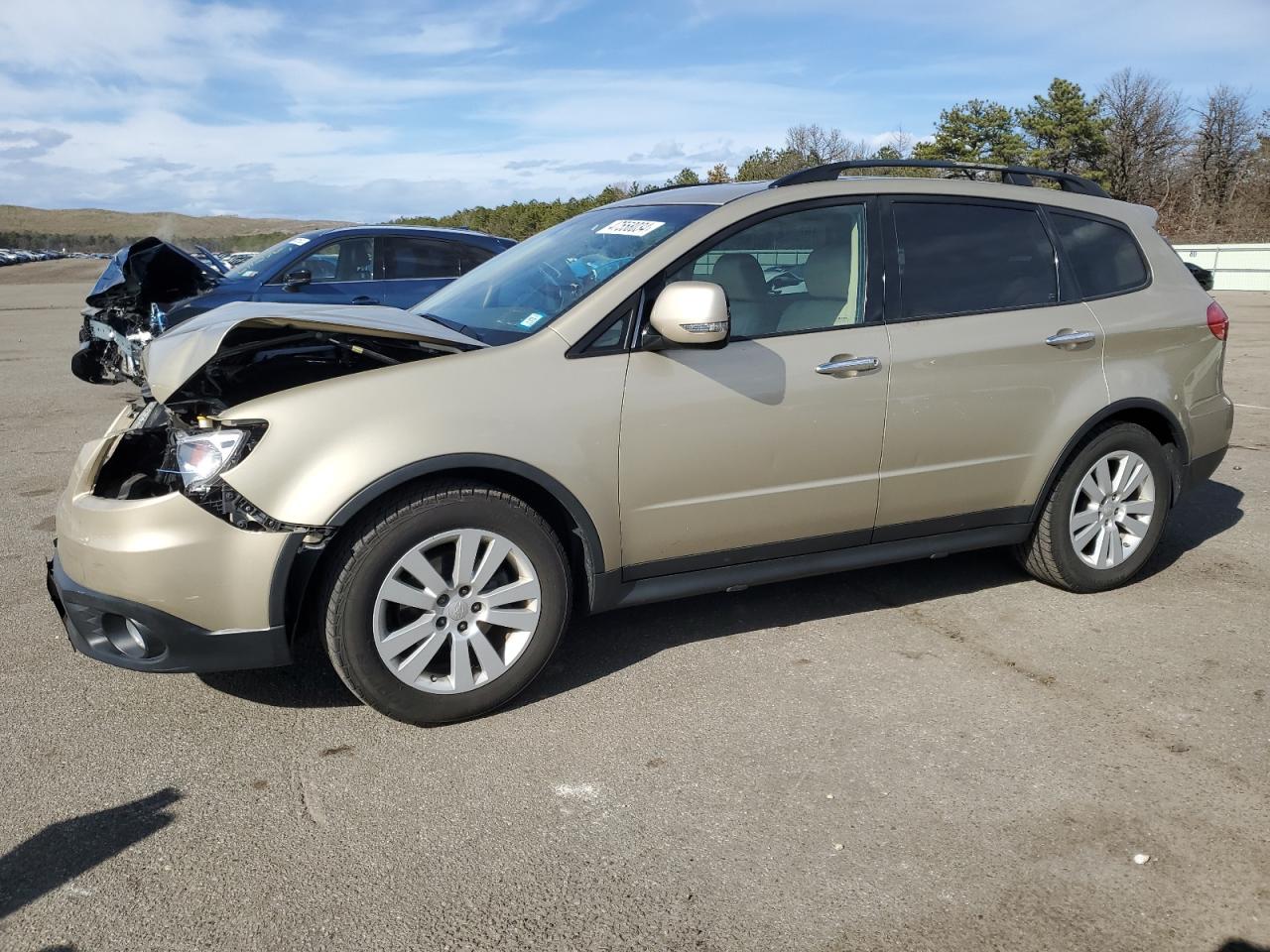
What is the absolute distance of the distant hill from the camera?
13225 centimetres

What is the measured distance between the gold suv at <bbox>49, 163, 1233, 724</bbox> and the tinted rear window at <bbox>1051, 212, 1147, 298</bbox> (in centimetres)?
2

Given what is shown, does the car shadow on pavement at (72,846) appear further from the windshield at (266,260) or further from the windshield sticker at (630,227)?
the windshield at (266,260)

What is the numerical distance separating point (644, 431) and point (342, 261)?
7.11m

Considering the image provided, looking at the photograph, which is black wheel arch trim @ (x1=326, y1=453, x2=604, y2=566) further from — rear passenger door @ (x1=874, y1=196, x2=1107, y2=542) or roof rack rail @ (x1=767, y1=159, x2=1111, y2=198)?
roof rack rail @ (x1=767, y1=159, x2=1111, y2=198)

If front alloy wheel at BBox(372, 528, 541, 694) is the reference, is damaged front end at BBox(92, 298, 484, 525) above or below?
above

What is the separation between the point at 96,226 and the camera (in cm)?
16325

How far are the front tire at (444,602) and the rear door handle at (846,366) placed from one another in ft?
3.95

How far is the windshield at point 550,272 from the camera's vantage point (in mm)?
3826

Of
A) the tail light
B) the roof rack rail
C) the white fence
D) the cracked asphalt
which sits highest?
the white fence

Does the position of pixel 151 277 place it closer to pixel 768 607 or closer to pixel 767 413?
pixel 768 607

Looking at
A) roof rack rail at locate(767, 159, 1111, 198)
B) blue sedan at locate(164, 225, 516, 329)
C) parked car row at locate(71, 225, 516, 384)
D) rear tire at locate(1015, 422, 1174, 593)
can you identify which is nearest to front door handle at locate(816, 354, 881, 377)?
roof rack rail at locate(767, 159, 1111, 198)

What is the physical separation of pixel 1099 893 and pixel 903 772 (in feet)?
2.22

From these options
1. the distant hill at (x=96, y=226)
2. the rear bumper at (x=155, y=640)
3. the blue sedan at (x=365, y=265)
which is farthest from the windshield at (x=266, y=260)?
the distant hill at (x=96, y=226)

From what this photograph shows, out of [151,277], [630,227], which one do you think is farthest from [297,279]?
[630,227]
